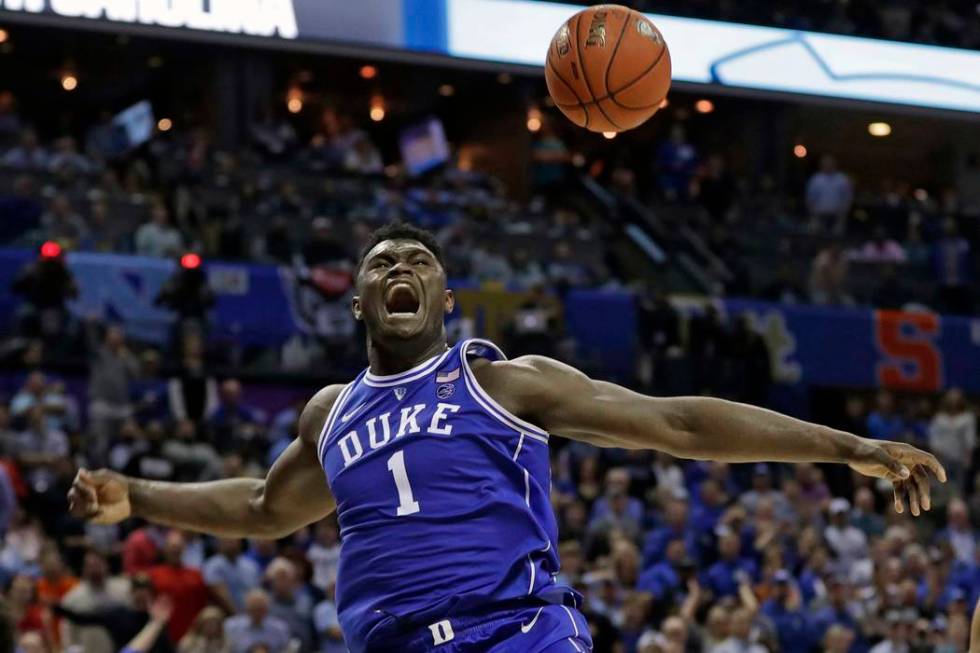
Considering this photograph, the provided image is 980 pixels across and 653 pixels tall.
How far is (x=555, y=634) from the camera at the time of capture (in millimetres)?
4836

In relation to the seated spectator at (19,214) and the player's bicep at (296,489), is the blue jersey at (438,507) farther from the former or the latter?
the seated spectator at (19,214)

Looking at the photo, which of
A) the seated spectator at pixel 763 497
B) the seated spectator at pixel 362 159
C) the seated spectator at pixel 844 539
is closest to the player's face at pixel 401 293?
the seated spectator at pixel 844 539

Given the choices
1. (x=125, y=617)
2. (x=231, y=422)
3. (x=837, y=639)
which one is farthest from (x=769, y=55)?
(x=125, y=617)

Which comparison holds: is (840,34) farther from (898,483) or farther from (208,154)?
(898,483)

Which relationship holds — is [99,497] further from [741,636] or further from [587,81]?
[741,636]

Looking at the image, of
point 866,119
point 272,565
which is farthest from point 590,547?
point 866,119

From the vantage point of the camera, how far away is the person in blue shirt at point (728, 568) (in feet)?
45.0

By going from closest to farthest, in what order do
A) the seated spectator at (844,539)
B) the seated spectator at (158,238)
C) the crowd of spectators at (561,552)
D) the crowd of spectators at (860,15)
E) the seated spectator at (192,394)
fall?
the crowd of spectators at (561,552), the seated spectator at (192,394), the seated spectator at (844,539), the seated spectator at (158,238), the crowd of spectators at (860,15)

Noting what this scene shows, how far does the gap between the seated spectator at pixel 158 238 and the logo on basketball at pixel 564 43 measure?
9.20 metres

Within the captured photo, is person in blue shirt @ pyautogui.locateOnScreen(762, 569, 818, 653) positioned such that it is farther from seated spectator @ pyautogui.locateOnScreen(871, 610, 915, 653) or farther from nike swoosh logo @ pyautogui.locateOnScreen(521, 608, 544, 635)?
nike swoosh logo @ pyautogui.locateOnScreen(521, 608, 544, 635)

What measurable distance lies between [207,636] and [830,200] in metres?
15.8

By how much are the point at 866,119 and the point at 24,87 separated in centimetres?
1389

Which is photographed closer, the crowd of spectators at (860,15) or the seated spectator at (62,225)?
the seated spectator at (62,225)

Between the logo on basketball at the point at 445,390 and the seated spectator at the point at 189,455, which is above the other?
the logo on basketball at the point at 445,390
